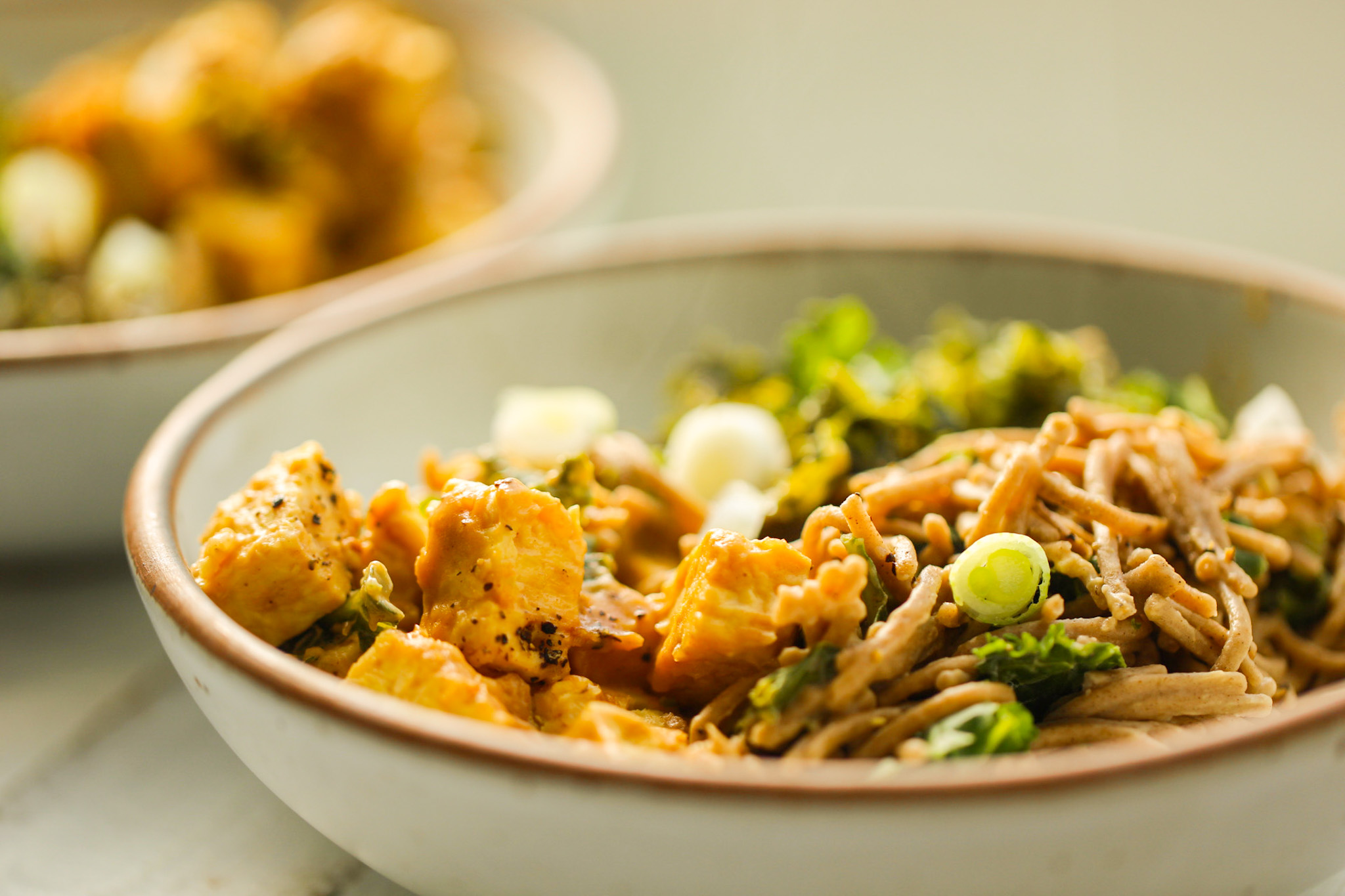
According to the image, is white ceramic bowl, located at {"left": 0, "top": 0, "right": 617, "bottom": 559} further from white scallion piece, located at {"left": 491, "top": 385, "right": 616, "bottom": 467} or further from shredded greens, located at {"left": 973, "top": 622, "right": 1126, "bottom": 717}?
shredded greens, located at {"left": 973, "top": 622, "right": 1126, "bottom": 717}

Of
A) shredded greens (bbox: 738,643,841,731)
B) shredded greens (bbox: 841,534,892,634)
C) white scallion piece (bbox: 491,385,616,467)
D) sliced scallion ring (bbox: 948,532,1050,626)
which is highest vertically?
sliced scallion ring (bbox: 948,532,1050,626)

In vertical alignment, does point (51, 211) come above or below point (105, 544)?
above

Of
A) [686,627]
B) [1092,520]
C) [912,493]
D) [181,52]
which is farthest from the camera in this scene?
[181,52]

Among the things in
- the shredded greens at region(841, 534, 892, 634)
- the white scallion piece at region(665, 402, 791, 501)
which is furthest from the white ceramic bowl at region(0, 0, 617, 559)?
the shredded greens at region(841, 534, 892, 634)

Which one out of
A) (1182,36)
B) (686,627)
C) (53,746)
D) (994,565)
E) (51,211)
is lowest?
(53,746)

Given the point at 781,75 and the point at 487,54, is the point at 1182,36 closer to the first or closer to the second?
the point at 781,75

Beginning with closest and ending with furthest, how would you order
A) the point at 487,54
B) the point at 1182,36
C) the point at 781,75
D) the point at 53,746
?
the point at 53,746 < the point at 487,54 < the point at 1182,36 < the point at 781,75

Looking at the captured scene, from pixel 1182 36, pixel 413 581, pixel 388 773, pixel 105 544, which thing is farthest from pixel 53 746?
pixel 1182 36

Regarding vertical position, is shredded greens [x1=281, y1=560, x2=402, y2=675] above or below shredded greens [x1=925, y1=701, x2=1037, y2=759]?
below
